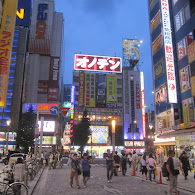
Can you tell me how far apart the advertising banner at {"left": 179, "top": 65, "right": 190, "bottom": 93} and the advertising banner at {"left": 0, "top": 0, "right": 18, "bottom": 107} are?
60.9ft

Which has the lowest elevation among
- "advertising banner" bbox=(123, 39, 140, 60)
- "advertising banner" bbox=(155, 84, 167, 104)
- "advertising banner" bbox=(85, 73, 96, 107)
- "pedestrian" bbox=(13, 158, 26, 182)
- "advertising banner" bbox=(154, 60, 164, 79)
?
"pedestrian" bbox=(13, 158, 26, 182)

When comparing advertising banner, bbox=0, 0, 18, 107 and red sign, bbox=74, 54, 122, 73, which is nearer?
advertising banner, bbox=0, 0, 18, 107

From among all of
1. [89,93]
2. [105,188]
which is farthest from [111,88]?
[105,188]

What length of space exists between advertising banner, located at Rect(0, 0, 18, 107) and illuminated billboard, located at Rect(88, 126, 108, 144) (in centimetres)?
4871

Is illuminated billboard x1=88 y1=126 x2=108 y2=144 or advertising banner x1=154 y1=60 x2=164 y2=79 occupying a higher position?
advertising banner x1=154 y1=60 x2=164 y2=79

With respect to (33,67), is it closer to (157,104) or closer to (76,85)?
(76,85)

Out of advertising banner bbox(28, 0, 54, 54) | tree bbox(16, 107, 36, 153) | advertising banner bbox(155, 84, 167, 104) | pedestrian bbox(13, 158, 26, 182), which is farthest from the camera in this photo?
advertising banner bbox(28, 0, 54, 54)

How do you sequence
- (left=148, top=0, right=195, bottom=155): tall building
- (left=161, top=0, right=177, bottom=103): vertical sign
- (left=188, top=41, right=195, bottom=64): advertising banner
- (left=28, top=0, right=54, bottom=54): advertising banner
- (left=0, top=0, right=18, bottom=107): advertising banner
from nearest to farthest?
(left=0, top=0, right=18, bottom=107): advertising banner
(left=188, top=41, right=195, bottom=64): advertising banner
(left=148, top=0, right=195, bottom=155): tall building
(left=161, top=0, right=177, bottom=103): vertical sign
(left=28, top=0, right=54, bottom=54): advertising banner

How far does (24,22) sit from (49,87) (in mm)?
19871

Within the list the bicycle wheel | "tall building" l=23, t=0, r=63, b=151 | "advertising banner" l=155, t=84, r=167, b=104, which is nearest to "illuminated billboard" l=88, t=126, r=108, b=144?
"tall building" l=23, t=0, r=63, b=151

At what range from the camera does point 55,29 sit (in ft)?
232

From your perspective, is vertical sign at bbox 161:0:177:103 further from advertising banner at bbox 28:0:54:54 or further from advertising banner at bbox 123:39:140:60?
advertising banner at bbox 123:39:140:60

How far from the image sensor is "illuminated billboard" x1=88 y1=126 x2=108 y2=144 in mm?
66938

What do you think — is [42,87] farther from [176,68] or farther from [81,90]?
[176,68]
